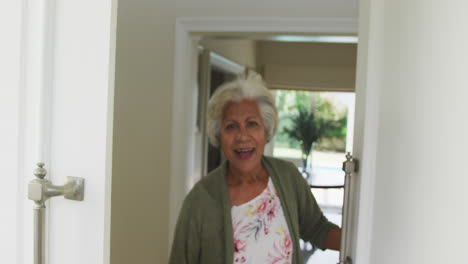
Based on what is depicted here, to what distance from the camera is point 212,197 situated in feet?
4.78

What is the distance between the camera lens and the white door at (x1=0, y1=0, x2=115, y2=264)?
823 millimetres

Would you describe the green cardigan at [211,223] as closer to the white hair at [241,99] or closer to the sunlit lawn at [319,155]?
the white hair at [241,99]

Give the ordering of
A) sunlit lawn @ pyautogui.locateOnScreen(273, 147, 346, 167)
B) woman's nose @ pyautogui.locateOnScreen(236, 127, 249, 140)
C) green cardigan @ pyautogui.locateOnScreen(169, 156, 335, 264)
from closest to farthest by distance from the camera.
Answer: green cardigan @ pyautogui.locateOnScreen(169, 156, 335, 264), woman's nose @ pyautogui.locateOnScreen(236, 127, 249, 140), sunlit lawn @ pyautogui.locateOnScreen(273, 147, 346, 167)

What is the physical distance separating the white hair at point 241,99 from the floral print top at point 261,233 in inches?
13.1

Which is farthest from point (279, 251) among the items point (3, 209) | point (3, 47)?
point (3, 47)

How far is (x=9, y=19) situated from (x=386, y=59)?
0.88 metres

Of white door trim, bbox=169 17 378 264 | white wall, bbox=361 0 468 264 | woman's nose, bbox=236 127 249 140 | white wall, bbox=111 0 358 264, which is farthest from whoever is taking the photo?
white wall, bbox=111 0 358 264

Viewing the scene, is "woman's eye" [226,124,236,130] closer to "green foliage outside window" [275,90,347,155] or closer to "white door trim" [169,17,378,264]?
"white door trim" [169,17,378,264]

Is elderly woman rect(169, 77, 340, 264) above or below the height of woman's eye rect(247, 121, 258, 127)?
below

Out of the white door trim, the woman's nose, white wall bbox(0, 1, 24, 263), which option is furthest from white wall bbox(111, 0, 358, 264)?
white wall bbox(0, 1, 24, 263)

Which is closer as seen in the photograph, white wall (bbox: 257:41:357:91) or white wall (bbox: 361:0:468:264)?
white wall (bbox: 361:0:468:264)

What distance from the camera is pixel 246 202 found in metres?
1.49

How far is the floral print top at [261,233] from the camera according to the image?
56.0 inches

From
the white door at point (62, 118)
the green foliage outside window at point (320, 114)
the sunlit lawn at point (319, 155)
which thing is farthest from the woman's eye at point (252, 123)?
the sunlit lawn at point (319, 155)
